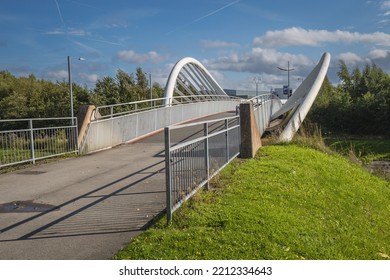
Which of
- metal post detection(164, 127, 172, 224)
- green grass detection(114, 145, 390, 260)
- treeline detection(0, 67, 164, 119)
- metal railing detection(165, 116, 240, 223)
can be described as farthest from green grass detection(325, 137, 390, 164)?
treeline detection(0, 67, 164, 119)

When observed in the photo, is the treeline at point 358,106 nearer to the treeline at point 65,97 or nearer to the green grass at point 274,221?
the treeline at point 65,97

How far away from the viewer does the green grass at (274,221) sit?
4.95 meters

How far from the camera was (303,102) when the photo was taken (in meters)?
23.5

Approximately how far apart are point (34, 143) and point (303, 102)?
16032 mm

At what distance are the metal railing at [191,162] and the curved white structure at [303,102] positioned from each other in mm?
8911

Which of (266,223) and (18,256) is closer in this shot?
(18,256)

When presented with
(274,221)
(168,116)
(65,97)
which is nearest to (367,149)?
(168,116)

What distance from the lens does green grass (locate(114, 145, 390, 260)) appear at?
495cm

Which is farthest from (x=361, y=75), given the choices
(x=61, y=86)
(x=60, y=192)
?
(x=60, y=192)

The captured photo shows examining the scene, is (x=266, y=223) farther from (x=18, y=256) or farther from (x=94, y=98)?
(x=94, y=98)

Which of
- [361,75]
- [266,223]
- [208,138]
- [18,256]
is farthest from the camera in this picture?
[361,75]

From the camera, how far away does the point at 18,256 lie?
4633 millimetres

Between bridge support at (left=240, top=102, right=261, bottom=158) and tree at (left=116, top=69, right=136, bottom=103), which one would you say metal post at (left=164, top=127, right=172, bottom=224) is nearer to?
bridge support at (left=240, top=102, right=261, bottom=158)

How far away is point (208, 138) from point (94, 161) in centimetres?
520
